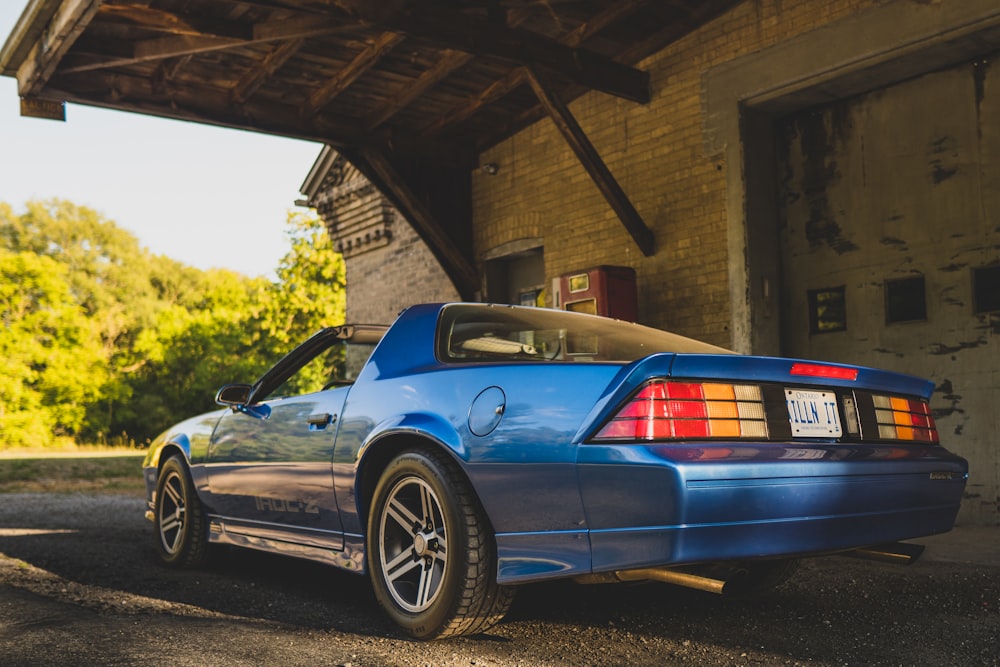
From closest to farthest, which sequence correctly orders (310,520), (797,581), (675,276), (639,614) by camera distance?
(639,614), (310,520), (797,581), (675,276)

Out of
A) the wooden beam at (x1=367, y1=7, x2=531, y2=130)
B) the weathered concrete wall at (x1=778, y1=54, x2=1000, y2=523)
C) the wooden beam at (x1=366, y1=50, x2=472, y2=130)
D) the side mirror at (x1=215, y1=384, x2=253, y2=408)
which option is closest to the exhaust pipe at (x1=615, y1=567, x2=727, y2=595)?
the side mirror at (x1=215, y1=384, x2=253, y2=408)

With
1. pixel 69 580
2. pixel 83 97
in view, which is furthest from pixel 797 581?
pixel 83 97

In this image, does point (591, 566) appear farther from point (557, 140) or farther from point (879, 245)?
point (557, 140)

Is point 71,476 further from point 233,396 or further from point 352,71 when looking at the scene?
point 233,396

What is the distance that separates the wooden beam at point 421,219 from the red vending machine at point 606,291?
258cm

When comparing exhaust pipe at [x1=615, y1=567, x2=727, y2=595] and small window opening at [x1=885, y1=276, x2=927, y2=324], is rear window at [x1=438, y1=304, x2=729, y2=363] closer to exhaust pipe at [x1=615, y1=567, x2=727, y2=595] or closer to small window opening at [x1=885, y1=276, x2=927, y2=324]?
exhaust pipe at [x1=615, y1=567, x2=727, y2=595]

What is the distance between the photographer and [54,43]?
7.83m

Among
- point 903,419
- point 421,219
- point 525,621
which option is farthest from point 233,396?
point 421,219

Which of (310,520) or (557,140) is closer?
(310,520)

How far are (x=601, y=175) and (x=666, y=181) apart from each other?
675mm

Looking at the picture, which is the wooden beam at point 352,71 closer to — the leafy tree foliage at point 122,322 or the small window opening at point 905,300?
the small window opening at point 905,300

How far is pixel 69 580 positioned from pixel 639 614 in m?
2.90

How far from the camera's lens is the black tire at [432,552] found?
314 cm

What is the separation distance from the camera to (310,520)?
4035mm
